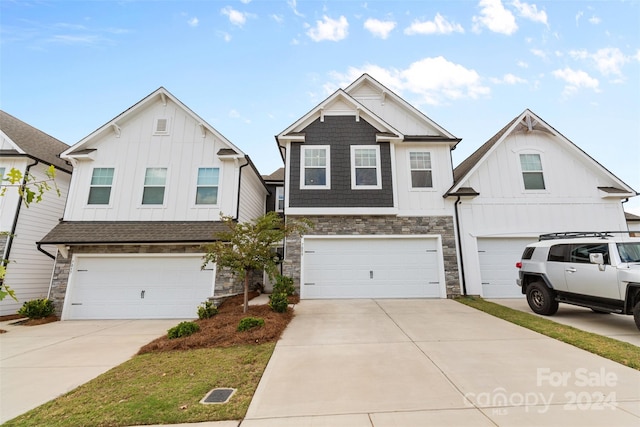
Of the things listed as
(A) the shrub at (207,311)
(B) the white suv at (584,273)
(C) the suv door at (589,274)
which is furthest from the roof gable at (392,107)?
(A) the shrub at (207,311)

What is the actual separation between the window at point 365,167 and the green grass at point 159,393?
298 inches

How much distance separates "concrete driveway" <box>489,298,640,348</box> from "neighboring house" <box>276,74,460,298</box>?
315 centimetres

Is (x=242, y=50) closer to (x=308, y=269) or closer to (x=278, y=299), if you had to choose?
(x=308, y=269)

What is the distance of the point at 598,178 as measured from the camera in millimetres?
11156

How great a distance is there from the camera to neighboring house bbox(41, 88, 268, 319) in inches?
378

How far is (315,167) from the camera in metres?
11.2

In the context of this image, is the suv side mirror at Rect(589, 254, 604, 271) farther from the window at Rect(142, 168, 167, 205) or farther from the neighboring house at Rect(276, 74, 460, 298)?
the window at Rect(142, 168, 167, 205)

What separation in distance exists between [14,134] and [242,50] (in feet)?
34.3

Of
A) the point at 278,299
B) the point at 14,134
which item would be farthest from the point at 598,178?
the point at 14,134

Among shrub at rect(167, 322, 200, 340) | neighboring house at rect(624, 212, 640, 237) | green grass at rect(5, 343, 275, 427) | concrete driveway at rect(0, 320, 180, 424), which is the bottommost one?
concrete driveway at rect(0, 320, 180, 424)

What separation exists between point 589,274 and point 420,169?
6.41 metres

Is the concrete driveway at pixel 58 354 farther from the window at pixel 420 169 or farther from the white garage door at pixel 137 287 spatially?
the window at pixel 420 169

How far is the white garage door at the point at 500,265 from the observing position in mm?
10500

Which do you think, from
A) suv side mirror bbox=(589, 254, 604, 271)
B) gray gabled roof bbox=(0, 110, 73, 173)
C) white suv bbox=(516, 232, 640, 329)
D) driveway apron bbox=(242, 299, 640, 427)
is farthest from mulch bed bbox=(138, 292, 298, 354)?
gray gabled roof bbox=(0, 110, 73, 173)
